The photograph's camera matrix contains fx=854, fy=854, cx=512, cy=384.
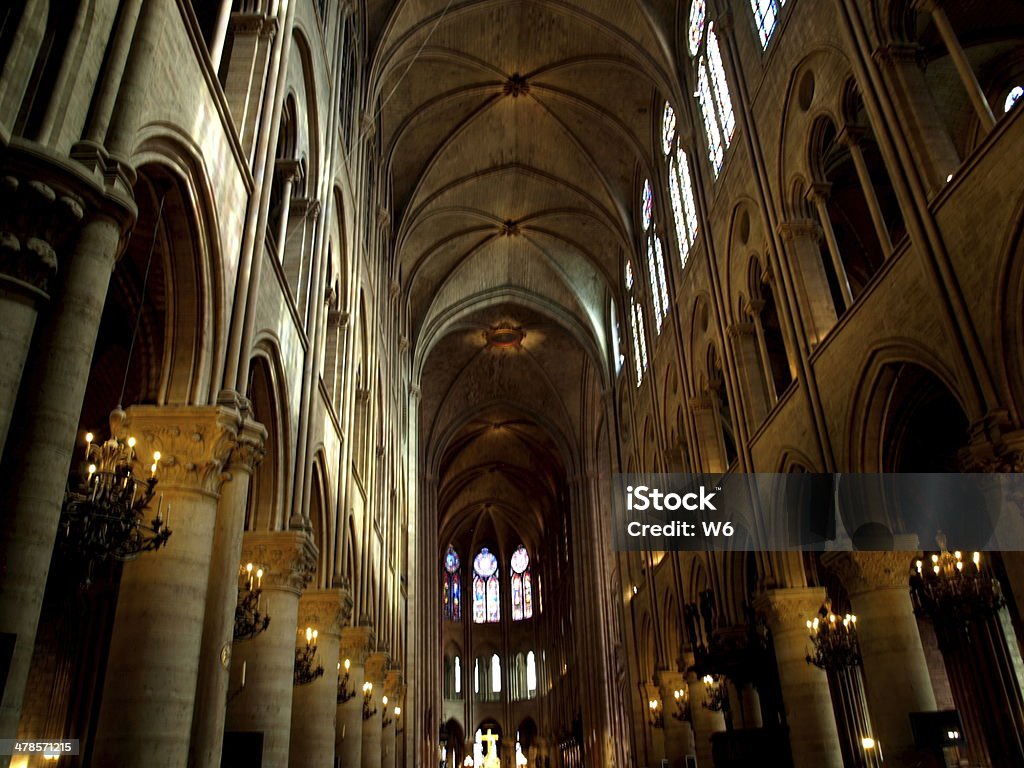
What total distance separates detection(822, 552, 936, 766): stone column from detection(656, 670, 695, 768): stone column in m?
13.4

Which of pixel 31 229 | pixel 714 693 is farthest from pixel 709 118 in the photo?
pixel 31 229

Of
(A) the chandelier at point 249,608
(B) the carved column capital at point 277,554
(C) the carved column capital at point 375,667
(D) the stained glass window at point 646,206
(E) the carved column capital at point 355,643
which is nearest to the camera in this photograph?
(A) the chandelier at point 249,608

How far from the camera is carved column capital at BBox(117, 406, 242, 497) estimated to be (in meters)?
7.71

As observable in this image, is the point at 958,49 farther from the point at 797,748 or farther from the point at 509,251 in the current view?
the point at 509,251

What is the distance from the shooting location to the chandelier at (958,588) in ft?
32.2

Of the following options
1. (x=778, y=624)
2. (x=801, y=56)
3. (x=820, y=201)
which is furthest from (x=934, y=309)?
(x=778, y=624)

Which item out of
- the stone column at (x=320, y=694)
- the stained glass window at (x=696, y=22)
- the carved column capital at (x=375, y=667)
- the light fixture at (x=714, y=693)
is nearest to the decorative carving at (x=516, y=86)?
the stained glass window at (x=696, y=22)

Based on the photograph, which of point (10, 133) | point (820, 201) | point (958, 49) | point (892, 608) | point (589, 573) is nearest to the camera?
point (10, 133)

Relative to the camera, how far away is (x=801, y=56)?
13.6m

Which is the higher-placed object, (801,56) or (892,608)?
(801,56)

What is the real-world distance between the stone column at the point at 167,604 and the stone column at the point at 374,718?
12424mm

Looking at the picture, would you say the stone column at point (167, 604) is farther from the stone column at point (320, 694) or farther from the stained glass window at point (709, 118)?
the stained glass window at point (709, 118)

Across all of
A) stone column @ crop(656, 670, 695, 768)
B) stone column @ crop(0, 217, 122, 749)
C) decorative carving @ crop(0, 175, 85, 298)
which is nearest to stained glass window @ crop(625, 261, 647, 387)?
stone column @ crop(656, 670, 695, 768)

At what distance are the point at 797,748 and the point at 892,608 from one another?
4.00m
